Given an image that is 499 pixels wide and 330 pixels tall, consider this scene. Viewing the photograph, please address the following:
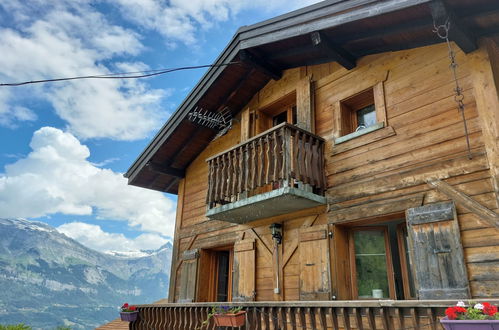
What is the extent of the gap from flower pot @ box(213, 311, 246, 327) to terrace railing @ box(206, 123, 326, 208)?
7.39 ft

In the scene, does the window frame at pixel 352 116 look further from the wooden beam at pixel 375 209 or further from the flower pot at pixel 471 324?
the flower pot at pixel 471 324

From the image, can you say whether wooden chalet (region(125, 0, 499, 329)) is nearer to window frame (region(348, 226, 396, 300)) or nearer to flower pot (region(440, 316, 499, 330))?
window frame (region(348, 226, 396, 300))

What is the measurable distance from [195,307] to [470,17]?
6275 millimetres

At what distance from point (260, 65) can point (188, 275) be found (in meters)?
5.44

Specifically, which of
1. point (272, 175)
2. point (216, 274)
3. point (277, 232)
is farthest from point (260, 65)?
point (216, 274)

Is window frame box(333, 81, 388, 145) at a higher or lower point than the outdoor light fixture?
higher

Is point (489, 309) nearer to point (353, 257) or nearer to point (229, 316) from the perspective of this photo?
point (229, 316)

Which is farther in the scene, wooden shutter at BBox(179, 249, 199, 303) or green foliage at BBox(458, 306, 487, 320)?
wooden shutter at BBox(179, 249, 199, 303)

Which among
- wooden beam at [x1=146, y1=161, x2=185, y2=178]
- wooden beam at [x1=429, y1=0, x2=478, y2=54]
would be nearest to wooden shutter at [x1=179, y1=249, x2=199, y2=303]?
wooden beam at [x1=146, y1=161, x2=185, y2=178]

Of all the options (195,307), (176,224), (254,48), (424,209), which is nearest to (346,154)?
(424,209)

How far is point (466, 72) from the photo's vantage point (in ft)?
19.9

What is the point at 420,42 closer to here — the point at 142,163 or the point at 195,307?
the point at 195,307

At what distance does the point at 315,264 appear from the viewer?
23.1 feet

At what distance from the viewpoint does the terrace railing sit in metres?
7.10
